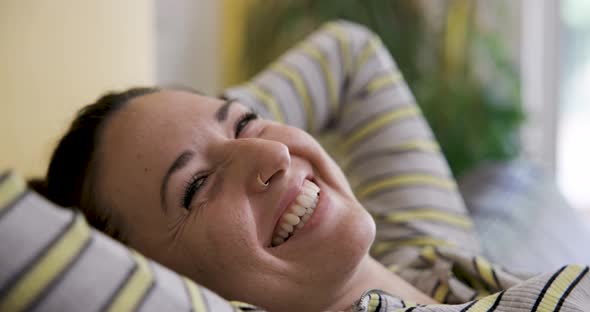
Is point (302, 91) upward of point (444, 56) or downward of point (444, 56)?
upward

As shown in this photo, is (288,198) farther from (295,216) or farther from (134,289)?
(134,289)

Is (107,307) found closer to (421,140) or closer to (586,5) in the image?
(421,140)

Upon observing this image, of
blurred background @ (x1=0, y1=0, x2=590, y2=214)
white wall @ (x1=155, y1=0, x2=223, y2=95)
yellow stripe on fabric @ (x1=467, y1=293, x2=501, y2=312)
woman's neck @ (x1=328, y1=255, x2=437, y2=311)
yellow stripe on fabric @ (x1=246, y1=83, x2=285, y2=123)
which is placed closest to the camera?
yellow stripe on fabric @ (x1=467, y1=293, x2=501, y2=312)

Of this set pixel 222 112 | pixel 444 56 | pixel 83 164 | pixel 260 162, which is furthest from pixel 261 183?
pixel 444 56

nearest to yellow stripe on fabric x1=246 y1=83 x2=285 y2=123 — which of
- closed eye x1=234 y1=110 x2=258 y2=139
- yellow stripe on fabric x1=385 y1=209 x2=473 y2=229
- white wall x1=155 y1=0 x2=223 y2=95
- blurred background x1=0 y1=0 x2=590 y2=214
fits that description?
yellow stripe on fabric x1=385 y1=209 x2=473 y2=229

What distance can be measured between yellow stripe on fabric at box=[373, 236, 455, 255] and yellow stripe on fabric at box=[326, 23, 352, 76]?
41 cm

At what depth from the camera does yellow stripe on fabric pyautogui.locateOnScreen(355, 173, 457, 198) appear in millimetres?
1452

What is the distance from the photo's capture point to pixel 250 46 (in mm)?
2652

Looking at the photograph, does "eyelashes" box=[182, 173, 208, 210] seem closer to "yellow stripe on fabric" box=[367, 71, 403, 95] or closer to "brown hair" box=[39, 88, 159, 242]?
"brown hair" box=[39, 88, 159, 242]

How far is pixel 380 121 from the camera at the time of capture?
154 centimetres

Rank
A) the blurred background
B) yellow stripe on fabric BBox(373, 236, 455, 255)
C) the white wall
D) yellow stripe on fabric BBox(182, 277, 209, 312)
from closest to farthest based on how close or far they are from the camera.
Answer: yellow stripe on fabric BBox(182, 277, 209, 312)
yellow stripe on fabric BBox(373, 236, 455, 255)
the white wall
the blurred background

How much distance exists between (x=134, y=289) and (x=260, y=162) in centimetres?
33

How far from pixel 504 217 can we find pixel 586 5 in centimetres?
167

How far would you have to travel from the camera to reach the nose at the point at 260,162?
0.92 m
